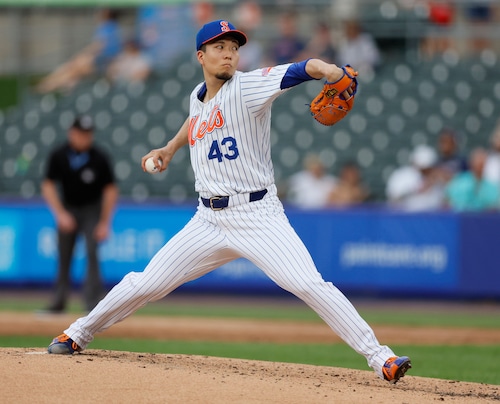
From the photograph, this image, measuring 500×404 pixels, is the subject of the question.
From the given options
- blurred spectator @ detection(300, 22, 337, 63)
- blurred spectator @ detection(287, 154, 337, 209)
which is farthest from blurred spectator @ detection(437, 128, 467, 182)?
blurred spectator @ detection(300, 22, 337, 63)

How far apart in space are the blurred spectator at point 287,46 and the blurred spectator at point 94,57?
310 centimetres

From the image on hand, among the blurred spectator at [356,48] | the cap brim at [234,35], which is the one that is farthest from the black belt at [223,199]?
the blurred spectator at [356,48]

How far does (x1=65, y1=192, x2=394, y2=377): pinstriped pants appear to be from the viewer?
5734 millimetres

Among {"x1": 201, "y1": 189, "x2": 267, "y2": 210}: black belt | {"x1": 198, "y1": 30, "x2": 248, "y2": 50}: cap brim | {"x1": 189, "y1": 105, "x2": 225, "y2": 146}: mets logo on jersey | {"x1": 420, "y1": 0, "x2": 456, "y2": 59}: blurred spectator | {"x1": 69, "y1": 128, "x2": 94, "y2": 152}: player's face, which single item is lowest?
{"x1": 201, "y1": 189, "x2": 267, "y2": 210}: black belt

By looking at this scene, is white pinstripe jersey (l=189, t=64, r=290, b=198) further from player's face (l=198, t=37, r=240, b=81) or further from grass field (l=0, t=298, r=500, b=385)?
grass field (l=0, t=298, r=500, b=385)

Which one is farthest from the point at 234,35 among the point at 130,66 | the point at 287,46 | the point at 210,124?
the point at 130,66

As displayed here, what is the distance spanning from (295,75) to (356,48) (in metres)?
10.7

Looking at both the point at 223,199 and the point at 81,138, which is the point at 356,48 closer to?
the point at 81,138

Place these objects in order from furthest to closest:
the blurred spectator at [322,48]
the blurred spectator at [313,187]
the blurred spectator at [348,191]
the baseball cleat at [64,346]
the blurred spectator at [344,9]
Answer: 1. the blurred spectator at [344,9]
2. the blurred spectator at [322,48]
3. the blurred spectator at [313,187]
4. the blurred spectator at [348,191]
5. the baseball cleat at [64,346]

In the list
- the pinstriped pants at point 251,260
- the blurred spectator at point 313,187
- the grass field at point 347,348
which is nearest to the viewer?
the pinstriped pants at point 251,260

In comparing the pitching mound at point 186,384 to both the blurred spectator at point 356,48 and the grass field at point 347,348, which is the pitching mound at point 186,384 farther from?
the blurred spectator at point 356,48

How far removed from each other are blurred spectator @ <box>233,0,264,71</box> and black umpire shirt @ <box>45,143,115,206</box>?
512 centimetres

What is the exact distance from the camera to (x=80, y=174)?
436 inches

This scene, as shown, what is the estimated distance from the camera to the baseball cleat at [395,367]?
18.5 feet
